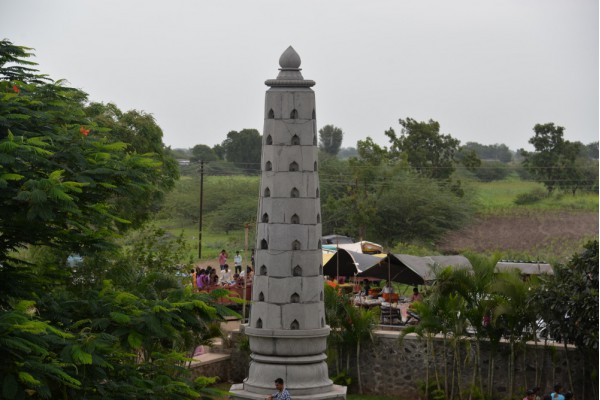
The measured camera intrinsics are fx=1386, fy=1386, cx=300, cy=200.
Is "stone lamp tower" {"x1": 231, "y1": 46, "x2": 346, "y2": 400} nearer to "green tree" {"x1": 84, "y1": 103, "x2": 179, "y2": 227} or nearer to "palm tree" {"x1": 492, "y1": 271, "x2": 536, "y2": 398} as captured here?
"palm tree" {"x1": 492, "y1": 271, "x2": 536, "y2": 398}

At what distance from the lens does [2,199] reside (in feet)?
50.5

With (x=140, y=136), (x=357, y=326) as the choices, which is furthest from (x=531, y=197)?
(x=357, y=326)

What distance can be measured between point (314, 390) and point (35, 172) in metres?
8.84

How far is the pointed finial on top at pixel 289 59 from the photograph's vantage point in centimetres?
2298

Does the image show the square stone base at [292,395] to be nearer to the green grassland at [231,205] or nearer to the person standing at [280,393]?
the person standing at [280,393]

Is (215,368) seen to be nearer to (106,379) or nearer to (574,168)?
(106,379)

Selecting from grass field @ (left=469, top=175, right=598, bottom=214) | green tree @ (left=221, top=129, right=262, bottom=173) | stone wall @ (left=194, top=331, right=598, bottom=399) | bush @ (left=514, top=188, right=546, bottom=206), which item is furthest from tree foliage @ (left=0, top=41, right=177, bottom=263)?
green tree @ (left=221, top=129, right=262, bottom=173)

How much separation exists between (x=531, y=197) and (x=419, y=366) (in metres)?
49.2

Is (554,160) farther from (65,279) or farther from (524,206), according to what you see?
(65,279)

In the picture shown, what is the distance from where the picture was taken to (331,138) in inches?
5089

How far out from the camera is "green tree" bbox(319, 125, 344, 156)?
128375 mm

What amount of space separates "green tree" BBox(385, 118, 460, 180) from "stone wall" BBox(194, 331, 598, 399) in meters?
44.9

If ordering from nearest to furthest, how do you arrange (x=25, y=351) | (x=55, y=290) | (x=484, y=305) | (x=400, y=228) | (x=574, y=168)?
(x=25, y=351) → (x=55, y=290) → (x=484, y=305) → (x=400, y=228) → (x=574, y=168)

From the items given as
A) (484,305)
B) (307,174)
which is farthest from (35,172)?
(484,305)
